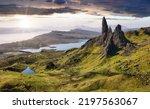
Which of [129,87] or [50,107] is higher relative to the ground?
[50,107]

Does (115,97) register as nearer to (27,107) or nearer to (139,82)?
(27,107)

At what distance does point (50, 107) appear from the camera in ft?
170

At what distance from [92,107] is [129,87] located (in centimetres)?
14417

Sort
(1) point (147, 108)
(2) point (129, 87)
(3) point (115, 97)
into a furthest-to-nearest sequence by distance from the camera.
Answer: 1. (2) point (129, 87)
2. (3) point (115, 97)
3. (1) point (147, 108)

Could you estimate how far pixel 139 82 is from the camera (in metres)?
198

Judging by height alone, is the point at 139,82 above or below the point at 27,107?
below

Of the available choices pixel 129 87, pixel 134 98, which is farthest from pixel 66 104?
pixel 129 87

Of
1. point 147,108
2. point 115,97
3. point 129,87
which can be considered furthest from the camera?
point 129,87

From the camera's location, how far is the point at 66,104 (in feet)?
172

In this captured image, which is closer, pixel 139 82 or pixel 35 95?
pixel 35 95

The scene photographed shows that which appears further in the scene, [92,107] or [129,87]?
[129,87]

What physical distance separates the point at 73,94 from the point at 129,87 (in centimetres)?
14154

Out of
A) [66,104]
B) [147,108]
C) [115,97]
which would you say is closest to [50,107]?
[66,104]

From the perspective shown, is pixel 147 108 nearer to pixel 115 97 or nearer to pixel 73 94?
pixel 115 97
